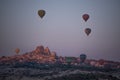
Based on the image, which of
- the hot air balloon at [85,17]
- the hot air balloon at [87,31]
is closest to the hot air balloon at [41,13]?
the hot air balloon at [85,17]

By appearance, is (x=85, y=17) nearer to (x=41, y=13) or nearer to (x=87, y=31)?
(x=87, y=31)

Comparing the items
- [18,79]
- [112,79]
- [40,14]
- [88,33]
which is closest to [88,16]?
[88,33]

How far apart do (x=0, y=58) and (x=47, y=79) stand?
65.4 metres

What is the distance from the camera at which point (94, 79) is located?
108 feet

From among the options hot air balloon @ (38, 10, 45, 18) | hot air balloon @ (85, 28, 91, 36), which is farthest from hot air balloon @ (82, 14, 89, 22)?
hot air balloon @ (38, 10, 45, 18)

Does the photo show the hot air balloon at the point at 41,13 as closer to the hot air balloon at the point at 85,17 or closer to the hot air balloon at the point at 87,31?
the hot air balloon at the point at 85,17

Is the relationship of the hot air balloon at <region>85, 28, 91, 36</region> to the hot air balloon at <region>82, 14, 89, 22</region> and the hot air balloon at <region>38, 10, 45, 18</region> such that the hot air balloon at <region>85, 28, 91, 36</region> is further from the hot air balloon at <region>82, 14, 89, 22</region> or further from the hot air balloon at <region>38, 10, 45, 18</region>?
the hot air balloon at <region>38, 10, 45, 18</region>

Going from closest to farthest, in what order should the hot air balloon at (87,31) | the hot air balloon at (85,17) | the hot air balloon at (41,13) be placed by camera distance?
the hot air balloon at (41,13) < the hot air balloon at (85,17) < the hot air balloon at (87,31)

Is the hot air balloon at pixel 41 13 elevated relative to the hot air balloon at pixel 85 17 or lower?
elevated

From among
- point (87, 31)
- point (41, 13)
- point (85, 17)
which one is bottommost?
point (87, 31)

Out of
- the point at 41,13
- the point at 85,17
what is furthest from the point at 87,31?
the point at 41,13

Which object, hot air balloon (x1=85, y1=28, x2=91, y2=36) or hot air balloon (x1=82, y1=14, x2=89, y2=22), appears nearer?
hot air balloon (x1=82, y1=14, x2=89, y2=22)

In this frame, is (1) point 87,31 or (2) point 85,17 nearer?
(2) point 85,17

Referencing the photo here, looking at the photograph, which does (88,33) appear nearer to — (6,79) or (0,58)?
(6,79)
